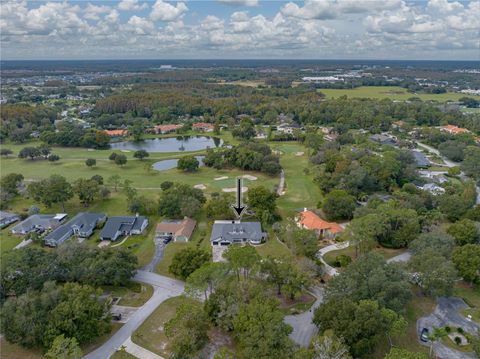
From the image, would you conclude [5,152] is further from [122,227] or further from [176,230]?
[176,230]

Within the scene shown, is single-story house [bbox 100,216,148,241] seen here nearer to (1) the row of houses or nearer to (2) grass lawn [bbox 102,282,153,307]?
(1) the row of houses

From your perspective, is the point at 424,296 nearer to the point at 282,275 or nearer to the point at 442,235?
the point at 442,235

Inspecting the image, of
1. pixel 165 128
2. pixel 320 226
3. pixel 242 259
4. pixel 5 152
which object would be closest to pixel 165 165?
pixel 5 152

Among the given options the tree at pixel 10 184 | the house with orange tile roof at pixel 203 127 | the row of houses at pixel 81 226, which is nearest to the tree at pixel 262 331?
the row of houses at pixel 81 226

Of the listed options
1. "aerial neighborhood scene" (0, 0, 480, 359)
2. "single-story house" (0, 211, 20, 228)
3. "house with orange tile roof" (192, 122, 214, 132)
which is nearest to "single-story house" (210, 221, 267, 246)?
"aerial neighborhood scene" (0, 0, 480, 359)

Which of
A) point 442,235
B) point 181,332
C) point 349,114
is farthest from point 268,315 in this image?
point 349,114

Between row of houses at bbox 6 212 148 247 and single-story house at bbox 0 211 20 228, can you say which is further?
single-story house at bbox 0 211 20 228

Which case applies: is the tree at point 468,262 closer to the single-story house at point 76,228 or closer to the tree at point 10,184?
the single-story house at point 76,228
